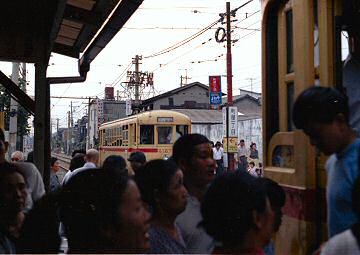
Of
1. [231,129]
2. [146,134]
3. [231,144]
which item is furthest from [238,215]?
[146,134]

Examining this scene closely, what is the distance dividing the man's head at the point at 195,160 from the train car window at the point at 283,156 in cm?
38

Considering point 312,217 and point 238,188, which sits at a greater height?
point 238,188

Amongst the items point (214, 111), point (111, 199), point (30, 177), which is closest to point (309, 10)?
point (111, 199)

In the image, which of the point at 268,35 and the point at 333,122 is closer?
the point at 333,122

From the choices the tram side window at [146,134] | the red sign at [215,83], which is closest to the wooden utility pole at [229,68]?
the red sign at [215,83]

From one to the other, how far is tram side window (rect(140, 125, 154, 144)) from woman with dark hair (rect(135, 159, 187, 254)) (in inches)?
589

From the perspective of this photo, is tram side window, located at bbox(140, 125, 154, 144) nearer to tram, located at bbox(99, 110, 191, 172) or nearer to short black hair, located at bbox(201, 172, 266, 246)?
tram, located at bbox(99, 110, 191, 172)

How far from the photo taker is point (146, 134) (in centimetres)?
1739

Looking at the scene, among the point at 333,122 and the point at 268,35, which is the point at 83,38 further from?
the point at 333,122

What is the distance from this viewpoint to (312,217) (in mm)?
2379

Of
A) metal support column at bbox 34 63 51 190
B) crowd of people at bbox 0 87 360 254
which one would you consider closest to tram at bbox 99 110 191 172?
metal support column at bbox 34 63 51 190

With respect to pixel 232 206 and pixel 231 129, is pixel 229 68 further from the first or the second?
pixel 232 206

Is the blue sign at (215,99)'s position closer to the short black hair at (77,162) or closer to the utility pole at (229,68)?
the utility pole at (229,68)

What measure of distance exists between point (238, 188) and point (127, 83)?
1474 inches
